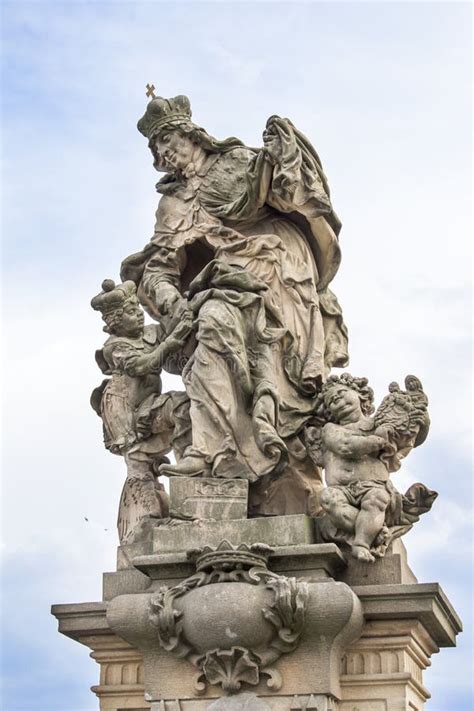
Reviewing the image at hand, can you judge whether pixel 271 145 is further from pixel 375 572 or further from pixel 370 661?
pixel 370 661

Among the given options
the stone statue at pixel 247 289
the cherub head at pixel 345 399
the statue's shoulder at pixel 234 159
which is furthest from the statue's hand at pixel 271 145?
the cherub head at pixel 345 399

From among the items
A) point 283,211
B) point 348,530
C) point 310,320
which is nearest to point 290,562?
point 348,530

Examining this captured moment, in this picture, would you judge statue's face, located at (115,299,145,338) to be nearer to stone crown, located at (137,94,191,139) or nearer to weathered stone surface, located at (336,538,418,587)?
stone crown, located at (137,94,191,139)

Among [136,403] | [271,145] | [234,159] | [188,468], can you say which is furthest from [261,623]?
[234,159]

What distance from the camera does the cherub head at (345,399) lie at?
9.73 m

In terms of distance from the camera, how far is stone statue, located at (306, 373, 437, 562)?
9.23 metres

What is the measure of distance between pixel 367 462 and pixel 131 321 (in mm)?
2157

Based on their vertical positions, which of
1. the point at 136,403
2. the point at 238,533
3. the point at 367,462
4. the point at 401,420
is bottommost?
the point at 238,533

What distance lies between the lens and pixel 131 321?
10.5 meters

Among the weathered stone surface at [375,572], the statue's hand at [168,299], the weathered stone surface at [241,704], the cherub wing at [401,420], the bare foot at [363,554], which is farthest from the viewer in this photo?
the statue's hand at [168,299]

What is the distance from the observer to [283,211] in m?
10.6

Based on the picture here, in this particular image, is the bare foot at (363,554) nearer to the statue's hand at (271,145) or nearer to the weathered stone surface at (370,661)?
the weathered stone surface at (370,661)

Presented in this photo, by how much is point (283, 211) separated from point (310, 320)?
861mm

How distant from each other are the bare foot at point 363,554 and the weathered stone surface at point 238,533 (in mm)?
296
